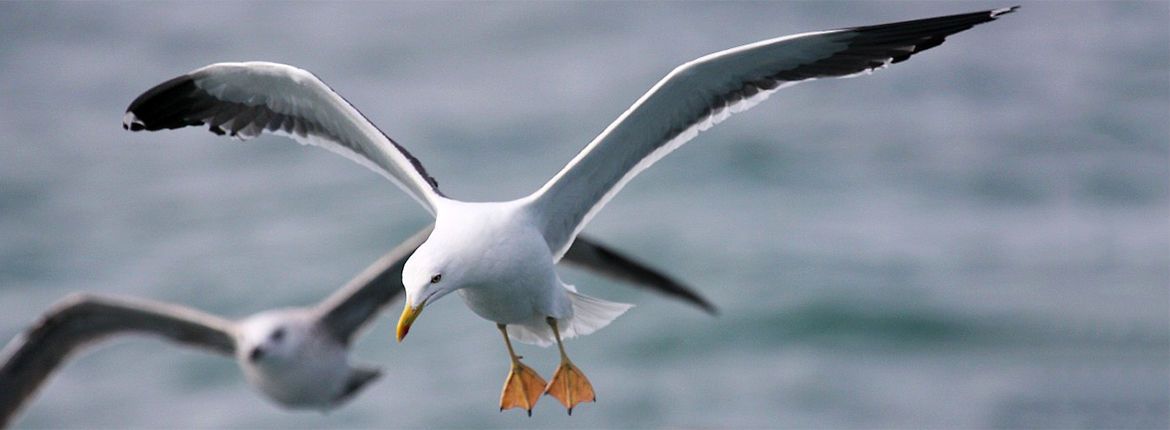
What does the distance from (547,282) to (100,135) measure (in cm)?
1674

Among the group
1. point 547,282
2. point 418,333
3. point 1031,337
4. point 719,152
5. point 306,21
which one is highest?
point 306,21

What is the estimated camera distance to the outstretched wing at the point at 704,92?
20.0ft

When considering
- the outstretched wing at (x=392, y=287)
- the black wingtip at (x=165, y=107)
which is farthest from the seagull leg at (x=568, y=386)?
the outstretched wing at (x=392, y=287)

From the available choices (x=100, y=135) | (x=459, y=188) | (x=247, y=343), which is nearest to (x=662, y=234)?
(x=459, y=188)

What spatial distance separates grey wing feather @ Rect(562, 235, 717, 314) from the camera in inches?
389

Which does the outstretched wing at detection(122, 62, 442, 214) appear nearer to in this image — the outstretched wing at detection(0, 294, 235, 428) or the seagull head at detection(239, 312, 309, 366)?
the outstretched wing at detection(0, 294, 235, 428)

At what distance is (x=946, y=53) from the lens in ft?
69.8

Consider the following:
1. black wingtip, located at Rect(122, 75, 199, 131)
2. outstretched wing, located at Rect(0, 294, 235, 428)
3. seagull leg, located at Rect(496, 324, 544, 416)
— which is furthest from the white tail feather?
Answer: outstretched wing, located at Rect(0, 294, 235, 428)

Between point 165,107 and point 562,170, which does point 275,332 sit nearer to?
point 165,107

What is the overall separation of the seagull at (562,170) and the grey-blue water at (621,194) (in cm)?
626

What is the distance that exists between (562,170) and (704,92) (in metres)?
0.67

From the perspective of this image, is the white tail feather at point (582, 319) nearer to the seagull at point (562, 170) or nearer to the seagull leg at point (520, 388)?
the seagull at point (562, 170)

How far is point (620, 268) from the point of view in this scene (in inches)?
396

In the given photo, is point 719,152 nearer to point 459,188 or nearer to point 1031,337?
point 459,188
